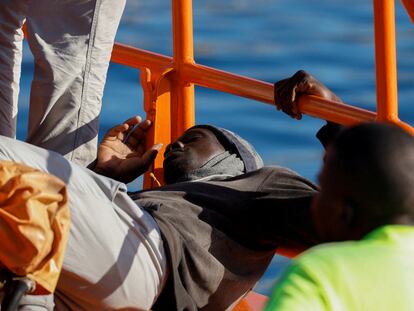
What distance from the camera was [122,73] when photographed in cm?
797

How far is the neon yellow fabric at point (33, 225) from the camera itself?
2314 mm

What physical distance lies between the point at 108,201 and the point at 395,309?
955 millimetres

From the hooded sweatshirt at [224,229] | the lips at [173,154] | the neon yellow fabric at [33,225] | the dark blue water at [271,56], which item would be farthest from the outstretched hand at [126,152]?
the dark blue water at [271,56]

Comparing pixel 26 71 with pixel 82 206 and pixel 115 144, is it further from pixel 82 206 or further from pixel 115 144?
pixel 82 206

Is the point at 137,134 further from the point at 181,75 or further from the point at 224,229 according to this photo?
the point at 224,229

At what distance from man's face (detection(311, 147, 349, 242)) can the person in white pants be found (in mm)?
1414

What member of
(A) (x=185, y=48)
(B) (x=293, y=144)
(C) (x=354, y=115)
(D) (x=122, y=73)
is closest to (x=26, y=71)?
(D) (x=122, y=73)

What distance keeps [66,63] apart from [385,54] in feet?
2.54

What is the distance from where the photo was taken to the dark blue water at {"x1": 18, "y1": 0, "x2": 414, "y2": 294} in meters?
6.98

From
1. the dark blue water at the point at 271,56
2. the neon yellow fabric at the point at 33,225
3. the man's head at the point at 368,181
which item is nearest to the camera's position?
the man's head at the point at 368,181

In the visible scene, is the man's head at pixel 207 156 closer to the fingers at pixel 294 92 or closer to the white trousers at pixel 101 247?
the fingers at pixel 294 92

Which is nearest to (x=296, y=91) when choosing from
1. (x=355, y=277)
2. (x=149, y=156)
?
(x=149, y=156)

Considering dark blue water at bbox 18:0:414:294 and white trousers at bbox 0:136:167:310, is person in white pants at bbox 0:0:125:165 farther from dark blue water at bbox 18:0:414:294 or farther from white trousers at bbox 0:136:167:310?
dark blue water at bbox 18:0:414:294

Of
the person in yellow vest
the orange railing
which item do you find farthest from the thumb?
the person in yellow vest
